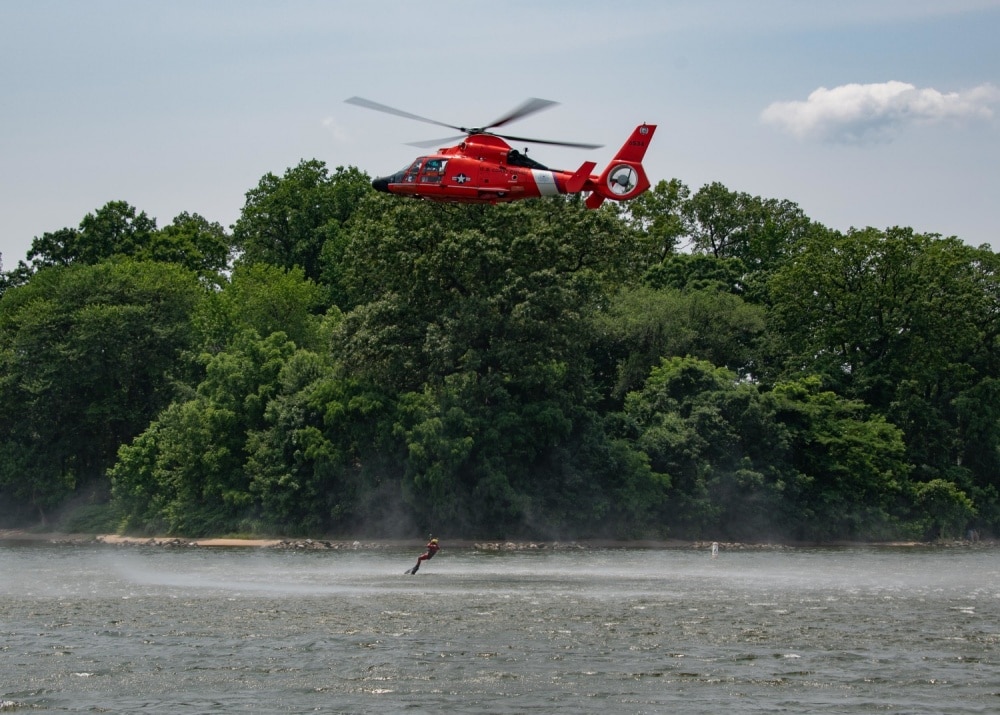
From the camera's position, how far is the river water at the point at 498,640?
2625 centimetres

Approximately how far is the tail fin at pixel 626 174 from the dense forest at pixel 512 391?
53.4 ft

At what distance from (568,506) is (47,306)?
33108 mm

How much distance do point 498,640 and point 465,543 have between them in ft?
123

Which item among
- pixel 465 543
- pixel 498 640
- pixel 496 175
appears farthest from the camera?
pixel 465 543

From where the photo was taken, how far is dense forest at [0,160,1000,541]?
7156 cm

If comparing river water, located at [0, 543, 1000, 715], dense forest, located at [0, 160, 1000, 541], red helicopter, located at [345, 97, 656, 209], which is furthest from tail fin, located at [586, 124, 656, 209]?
dense forest, located at [0, 160, 1000, 541]

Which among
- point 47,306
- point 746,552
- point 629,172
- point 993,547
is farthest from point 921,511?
point 47,306

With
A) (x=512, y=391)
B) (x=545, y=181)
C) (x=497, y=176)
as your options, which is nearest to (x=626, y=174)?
(x=545, y=181)

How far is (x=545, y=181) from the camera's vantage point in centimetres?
Result: 5288

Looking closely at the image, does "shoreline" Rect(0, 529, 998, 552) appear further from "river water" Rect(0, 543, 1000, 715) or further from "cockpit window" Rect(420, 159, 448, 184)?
"cockpit window" Rect(420, 159, 448, 184)

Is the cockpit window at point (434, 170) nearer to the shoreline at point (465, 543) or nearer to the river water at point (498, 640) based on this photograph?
the river water at point (498, 640)

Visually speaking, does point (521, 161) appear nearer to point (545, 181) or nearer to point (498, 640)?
point (545, 181)

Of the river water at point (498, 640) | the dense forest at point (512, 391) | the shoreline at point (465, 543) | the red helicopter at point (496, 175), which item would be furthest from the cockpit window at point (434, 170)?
the shoreline at point (465, 543)

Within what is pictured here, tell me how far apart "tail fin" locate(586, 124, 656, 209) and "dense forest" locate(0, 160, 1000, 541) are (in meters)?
16.3
